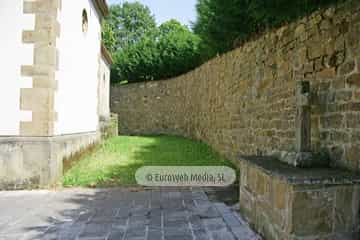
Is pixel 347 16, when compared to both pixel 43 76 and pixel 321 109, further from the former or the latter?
pixel 43 76

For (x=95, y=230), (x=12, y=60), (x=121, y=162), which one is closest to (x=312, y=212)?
(x=95, y=230)

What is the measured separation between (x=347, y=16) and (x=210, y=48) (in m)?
6.68

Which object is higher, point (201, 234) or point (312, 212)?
point (312, 212)

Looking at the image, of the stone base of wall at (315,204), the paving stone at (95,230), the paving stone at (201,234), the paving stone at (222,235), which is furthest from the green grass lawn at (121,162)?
the stone base of wall at (315,204)

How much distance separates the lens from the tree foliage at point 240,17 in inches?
145

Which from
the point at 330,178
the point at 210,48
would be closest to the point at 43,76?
the point at 330,178

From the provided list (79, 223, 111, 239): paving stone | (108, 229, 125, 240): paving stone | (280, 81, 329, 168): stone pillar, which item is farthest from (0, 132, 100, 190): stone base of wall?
(280, 81, 329, 168): stone pillar

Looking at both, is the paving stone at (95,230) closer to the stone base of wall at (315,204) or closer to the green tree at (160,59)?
the stone base of wall at (315,204)

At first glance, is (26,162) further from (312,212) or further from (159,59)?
(159,59)

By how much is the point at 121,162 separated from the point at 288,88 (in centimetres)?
406

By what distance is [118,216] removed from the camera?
3.32m

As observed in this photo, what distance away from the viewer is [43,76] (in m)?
4.54

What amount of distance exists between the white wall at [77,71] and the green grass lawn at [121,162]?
2.43 feet

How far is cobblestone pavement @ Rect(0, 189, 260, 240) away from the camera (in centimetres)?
280
